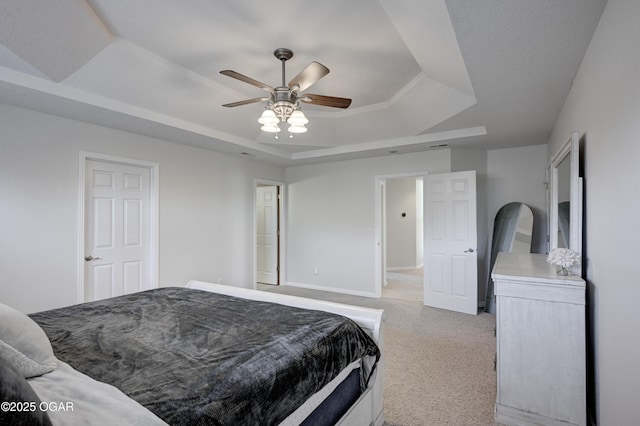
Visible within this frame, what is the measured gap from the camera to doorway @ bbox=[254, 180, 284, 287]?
20.1 feet

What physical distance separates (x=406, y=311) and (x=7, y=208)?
4.51 m

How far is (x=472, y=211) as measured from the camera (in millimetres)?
4336

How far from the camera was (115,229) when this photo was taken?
3.65 metres

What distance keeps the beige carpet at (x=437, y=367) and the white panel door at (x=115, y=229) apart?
3053 mm

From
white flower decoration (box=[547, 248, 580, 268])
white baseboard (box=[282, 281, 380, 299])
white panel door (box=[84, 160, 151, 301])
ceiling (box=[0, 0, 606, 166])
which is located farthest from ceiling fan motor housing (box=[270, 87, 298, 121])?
white baseboard (box=[282, 281, 380, 299])

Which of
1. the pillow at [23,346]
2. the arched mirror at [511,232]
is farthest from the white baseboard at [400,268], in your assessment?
the pillow at [23,346]

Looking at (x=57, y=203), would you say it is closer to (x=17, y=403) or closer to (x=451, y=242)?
(x=17, y=403)

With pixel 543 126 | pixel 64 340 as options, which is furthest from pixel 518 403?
pixel 543 126

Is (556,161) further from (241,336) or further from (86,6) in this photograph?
(86,6)

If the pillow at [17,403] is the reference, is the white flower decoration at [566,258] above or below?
above

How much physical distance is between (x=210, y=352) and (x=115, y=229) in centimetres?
297

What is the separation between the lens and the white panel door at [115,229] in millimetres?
3447

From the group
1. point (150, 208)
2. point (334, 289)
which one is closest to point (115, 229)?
point (150, 208)

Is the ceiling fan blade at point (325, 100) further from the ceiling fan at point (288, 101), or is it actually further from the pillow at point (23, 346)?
the pillow at point (23, 346)
